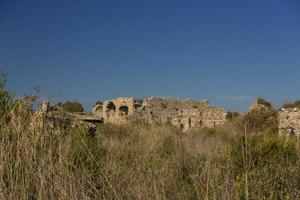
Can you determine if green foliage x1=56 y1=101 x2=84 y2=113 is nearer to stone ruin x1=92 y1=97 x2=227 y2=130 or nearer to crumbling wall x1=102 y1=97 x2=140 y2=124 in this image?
crumbling wall x1=102 y1=97 x2=140 y2=124

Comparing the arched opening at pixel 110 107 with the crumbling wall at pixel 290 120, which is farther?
the arched opening at pixel 110 107

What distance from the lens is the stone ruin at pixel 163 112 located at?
88.7 feet

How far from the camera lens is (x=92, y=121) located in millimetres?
11391

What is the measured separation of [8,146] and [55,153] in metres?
0.46

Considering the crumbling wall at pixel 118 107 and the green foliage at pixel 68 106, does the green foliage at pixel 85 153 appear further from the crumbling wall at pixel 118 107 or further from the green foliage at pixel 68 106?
the crumbling wall at pixel 118 107

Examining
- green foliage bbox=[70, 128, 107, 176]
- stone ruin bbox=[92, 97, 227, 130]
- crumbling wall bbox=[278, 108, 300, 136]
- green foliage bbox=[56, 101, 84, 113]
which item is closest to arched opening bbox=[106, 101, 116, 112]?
stone ruin bbox=[92, 97, 227, 130]

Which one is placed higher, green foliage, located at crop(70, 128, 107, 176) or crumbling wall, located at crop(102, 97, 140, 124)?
crumbling wall, located at crop(102, 97, 140, 124)

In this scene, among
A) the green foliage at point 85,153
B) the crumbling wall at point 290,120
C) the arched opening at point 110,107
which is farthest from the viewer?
the arched opening at point 110,107

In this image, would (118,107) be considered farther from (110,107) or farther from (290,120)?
(290,120)

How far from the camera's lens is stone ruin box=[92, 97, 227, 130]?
88.7 ft

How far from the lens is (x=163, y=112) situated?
29.6m

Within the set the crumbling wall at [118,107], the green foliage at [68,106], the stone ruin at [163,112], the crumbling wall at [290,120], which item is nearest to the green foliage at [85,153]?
the green foliage at [68,106]

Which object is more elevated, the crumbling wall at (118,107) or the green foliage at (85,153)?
the crumbling wall at (118,107)

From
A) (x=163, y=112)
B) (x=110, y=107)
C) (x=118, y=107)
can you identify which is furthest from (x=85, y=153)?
(x=110, y=107)
